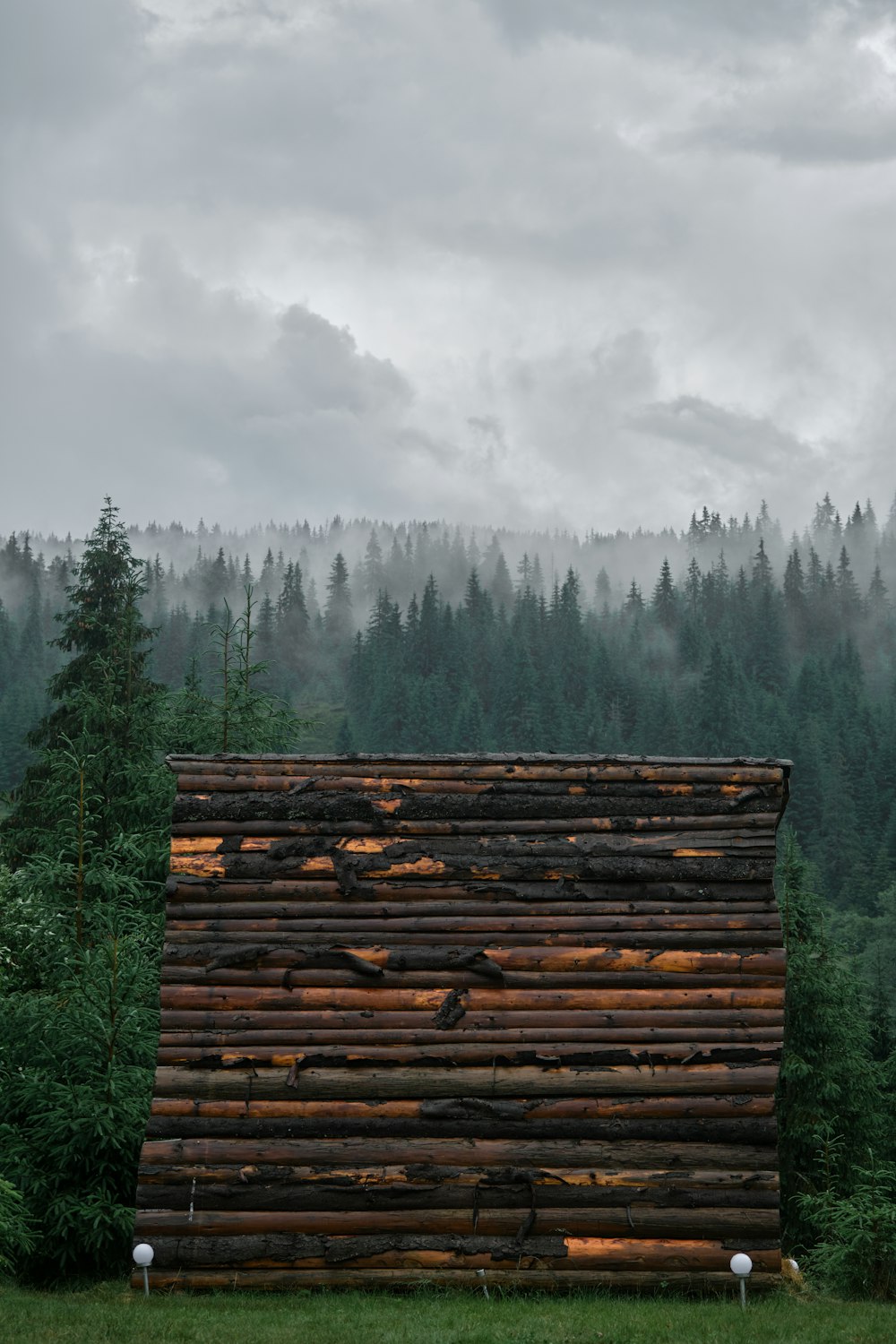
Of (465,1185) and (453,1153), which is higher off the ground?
(453,1153)

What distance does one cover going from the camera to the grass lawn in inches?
352

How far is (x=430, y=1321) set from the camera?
30.1 feet

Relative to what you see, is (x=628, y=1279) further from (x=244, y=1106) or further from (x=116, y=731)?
(x=116, y=731)

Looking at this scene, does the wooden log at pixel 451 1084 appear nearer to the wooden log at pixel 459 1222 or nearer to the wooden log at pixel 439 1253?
the wooden log at pixel 459 1222

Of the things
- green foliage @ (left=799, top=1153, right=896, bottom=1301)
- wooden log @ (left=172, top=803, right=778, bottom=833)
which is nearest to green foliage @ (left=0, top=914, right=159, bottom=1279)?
wooden log @ (left=172, top=803, right=778, bottom=833)

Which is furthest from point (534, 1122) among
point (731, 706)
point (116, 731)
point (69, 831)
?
point (731, 706)

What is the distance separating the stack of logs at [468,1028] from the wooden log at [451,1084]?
0.07 ft

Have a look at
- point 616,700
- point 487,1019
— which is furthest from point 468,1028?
point 616,700

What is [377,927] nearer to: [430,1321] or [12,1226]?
[430,1321]

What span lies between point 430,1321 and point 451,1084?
1.97 meters

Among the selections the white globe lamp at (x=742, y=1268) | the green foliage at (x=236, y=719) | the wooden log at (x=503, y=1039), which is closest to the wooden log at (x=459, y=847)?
the wooden log at (x=503, y=1039)

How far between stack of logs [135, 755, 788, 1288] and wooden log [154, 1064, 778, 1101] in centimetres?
2

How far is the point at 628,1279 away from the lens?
10148 millimetres

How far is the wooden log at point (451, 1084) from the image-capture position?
1055 centimetres
